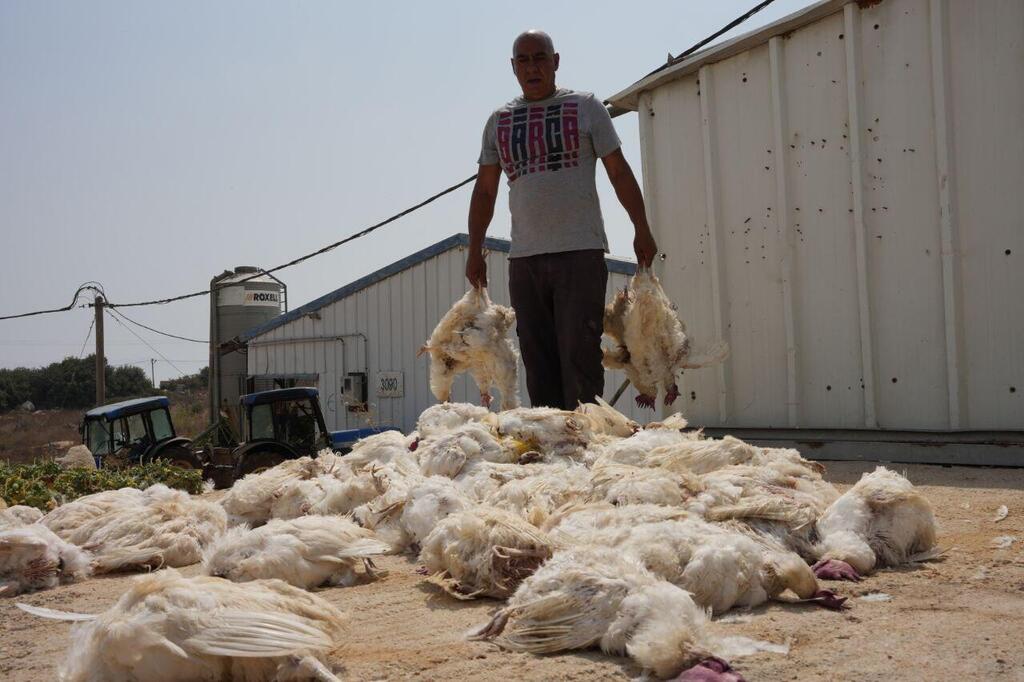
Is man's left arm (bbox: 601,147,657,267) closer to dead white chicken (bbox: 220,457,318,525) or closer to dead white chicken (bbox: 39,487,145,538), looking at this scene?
dead white chicken (bbox: 220,457,318,525)

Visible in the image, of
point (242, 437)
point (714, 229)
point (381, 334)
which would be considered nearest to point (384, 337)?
point (381, 334)

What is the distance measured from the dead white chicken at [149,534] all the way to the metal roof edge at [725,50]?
524 centimetres

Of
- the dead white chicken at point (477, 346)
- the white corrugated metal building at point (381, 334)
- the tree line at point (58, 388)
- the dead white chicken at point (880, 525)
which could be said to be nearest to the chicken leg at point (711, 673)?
the dead white chicken at point (880, 525)

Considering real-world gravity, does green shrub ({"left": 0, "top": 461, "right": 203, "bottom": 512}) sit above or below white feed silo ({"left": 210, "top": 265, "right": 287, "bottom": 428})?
below

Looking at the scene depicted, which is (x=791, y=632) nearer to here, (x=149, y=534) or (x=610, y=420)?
(x=610, y=420)

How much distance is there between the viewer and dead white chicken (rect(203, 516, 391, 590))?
3.32 meters

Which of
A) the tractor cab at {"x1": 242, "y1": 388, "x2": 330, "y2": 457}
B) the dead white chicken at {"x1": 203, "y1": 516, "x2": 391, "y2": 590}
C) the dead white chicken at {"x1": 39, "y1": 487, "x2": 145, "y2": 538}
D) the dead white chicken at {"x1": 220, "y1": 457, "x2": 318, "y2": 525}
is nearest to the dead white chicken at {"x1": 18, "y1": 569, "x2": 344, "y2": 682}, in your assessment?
the dead white chicken at {"x1": 203, "y1": 516, "x2": 391, "y2": 590}

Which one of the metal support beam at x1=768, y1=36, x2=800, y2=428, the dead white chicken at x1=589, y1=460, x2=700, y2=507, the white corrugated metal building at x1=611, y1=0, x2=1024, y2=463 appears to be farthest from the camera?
the metal support beam at x1=768, y1=36, x2=800, y2=428

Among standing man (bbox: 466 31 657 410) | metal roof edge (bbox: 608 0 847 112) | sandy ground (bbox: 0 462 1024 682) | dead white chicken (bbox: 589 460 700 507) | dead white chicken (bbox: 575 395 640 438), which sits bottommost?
sandy ground (bbox: 0 462 1024 682)

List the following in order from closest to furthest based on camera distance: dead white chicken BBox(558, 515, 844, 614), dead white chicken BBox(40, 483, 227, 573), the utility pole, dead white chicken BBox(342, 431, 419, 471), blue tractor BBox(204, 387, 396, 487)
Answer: dead white chicken BBox(558, 515, 844, 614) → dead white chicken BBox(40, 483, 227, 573) → dead white chicken BBox(342, 431, 419, 471) → blue tractor BBox(204, 387, 396, 487) → the utility pole

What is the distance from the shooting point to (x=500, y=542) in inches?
122

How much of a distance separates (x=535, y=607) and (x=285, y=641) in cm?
75

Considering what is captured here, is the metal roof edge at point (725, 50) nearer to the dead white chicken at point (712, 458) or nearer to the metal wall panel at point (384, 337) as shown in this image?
the dead white chicken at point (712, 458)

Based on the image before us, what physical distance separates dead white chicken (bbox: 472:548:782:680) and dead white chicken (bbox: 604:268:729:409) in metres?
3.36
